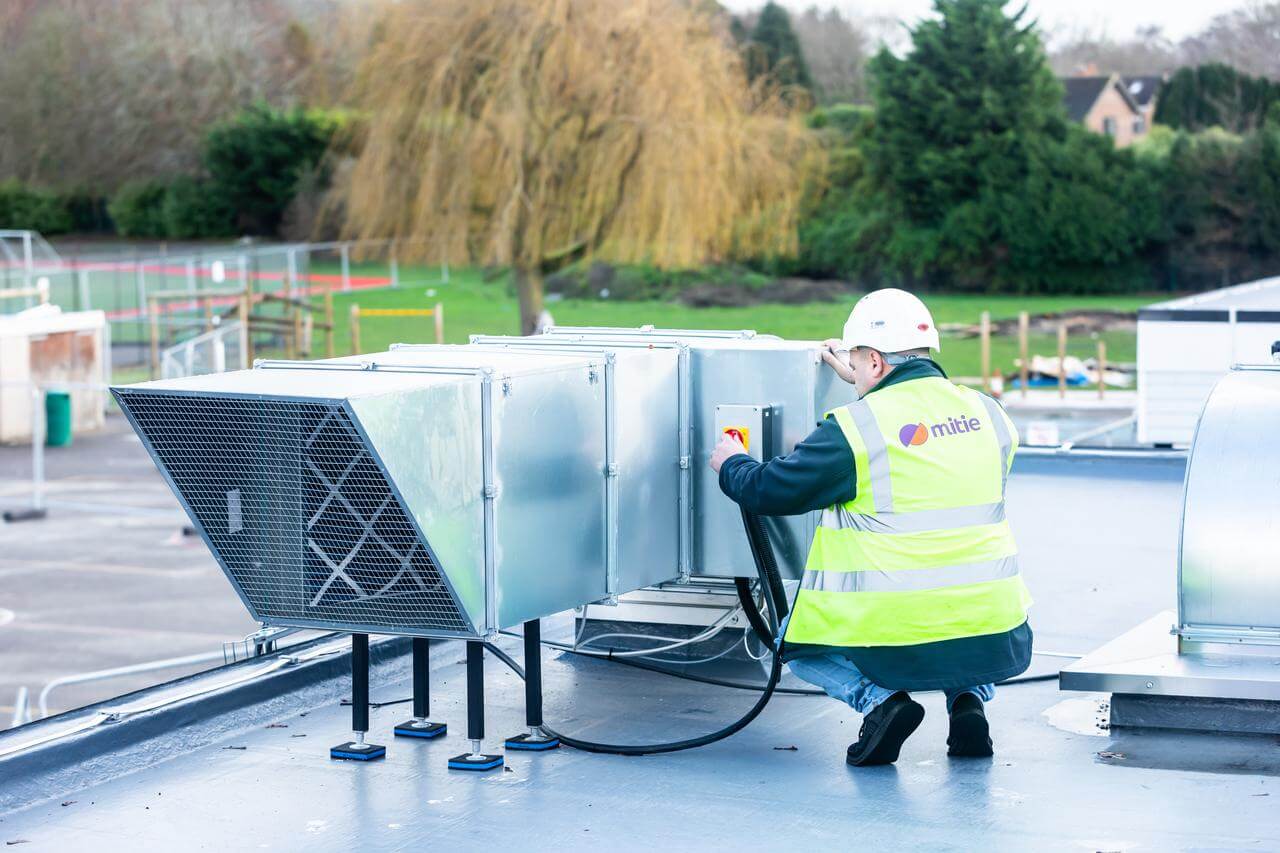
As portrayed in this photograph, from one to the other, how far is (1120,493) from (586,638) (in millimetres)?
6400

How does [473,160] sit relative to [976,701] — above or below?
above

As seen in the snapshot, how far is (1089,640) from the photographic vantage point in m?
7.89

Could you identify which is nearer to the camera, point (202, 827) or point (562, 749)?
point (202, 827)

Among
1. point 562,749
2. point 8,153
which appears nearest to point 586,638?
point 562,749

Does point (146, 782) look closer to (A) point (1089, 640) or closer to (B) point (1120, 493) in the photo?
(A) point (1089, 640)

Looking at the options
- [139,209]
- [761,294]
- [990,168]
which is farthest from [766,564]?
[139,209]

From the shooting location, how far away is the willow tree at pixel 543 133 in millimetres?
38969

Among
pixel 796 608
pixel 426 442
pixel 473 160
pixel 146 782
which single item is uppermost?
pixel 473 160

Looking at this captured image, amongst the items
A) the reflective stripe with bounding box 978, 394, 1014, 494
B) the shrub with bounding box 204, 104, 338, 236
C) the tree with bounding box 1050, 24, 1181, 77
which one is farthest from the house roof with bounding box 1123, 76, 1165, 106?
the reflective stripe with bounding box 978, 394, 1014, 494

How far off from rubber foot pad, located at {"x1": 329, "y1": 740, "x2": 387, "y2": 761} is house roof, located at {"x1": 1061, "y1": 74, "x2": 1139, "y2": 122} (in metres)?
89.8

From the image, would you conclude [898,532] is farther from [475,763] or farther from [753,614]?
[475,763]

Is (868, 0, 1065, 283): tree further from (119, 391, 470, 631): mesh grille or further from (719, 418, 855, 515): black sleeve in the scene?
(119, 391, 470, 631): mesh grille

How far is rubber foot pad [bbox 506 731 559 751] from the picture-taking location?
6027 mm

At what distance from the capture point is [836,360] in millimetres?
6430
